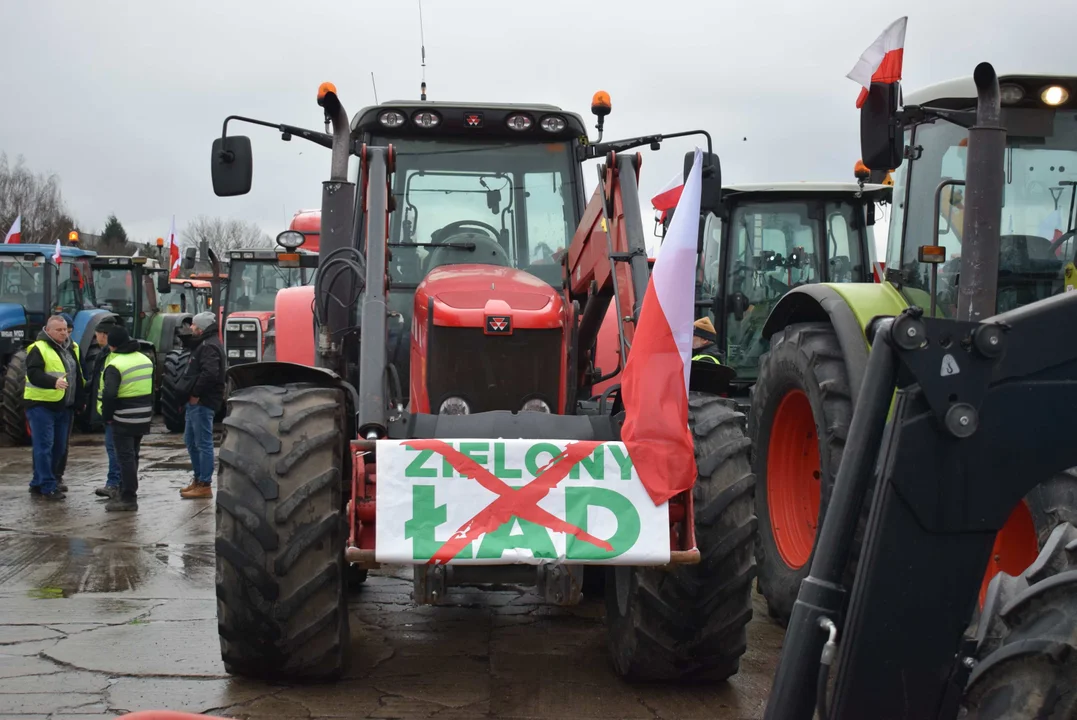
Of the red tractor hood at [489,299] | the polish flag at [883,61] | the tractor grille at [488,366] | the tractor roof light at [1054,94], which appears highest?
the polish flag at [883,61]

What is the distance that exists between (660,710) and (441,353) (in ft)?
5.94

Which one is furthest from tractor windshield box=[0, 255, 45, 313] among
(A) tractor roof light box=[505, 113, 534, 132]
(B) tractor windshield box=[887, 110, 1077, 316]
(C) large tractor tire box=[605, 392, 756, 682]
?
(B) tractor windshield box=[887, 110, 1077, 316]

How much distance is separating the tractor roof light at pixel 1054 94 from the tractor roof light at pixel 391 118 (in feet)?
10.0

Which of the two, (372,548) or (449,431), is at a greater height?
(449,431)

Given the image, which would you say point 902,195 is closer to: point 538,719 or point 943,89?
point 943,89

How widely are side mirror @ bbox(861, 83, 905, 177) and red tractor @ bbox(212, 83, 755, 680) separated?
0.71m

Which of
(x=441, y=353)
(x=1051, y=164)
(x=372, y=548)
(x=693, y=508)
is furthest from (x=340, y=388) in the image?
(x=1051, y=164)

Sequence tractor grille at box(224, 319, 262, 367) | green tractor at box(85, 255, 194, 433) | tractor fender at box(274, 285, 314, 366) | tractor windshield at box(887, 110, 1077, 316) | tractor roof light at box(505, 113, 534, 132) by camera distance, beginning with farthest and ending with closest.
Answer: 1. green tractor at box(85, 255, 194, 433)
2. tractor grille at box(224, 319, 262, 367)
3. tractor fender at box(274, 285, 314, 366)
4. tractor roof light at box(505, 113, 534, 132)
5. tractor windshield at box(887, 110, 1077, 316)

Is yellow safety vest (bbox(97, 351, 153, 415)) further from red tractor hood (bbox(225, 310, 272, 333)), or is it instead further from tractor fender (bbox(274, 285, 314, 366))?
red tractor hood (bbox(225, 310, 272, 333))

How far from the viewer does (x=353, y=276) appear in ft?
17.7

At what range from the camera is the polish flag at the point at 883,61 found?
4.78m

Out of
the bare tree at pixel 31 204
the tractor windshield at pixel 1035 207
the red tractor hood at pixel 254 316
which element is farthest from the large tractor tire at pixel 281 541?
the bare tree at pixel 31 204

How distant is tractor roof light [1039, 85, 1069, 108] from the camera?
4973 mm

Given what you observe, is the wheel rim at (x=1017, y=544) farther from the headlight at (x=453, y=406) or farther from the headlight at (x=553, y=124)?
the headlight at (x=553, y=124)
